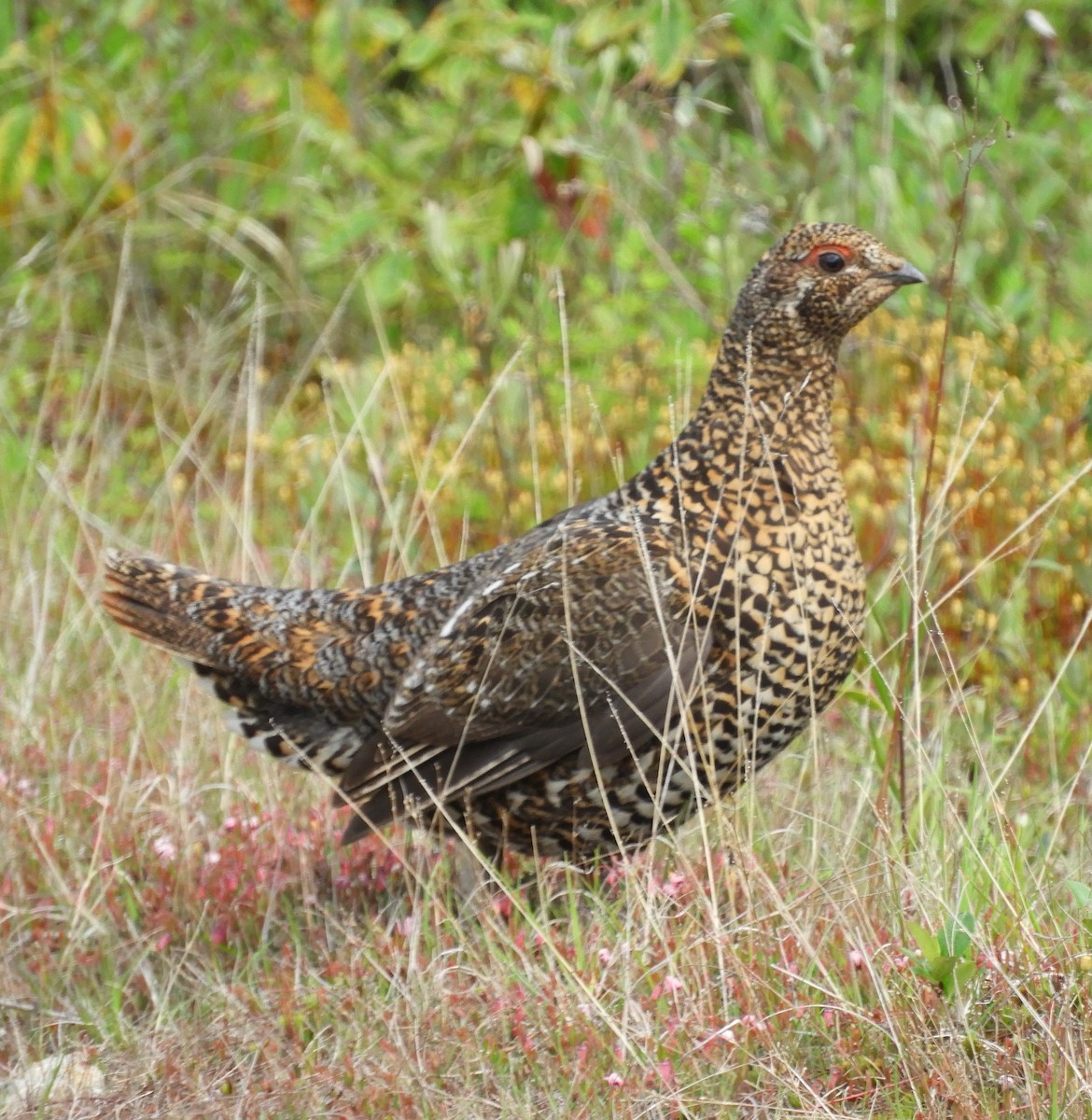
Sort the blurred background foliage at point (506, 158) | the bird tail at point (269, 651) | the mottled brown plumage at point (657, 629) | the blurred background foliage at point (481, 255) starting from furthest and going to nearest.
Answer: the blurred background foliage at point (506, 158) → the blurred background foliage at point (481, 255) → the bird tail at point (269, 651) → the mottled brown plumage at point (657, 629)

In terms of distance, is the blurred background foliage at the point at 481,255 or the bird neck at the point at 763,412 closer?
the bird neck at the point at 763,412

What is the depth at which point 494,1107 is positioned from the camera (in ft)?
9.55

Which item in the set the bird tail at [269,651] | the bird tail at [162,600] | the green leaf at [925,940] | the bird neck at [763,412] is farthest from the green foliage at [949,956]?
the bird tail at [162,600]

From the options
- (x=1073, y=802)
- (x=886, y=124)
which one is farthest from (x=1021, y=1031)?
(x=886, y=124)

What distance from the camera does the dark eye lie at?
3.78 metres

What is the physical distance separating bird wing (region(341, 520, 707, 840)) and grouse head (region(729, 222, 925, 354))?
551 mm

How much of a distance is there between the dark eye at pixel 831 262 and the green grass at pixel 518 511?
0.39 meters

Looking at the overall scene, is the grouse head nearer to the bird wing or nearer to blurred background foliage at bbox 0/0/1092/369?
the bird wing

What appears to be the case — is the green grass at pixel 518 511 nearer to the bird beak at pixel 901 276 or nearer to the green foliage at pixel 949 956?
the green foliage at pixel 949 956

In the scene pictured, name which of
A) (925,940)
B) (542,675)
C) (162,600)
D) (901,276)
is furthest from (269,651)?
(925,940)

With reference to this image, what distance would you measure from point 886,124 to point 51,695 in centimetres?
335

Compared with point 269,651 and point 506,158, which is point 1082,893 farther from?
point 506,158

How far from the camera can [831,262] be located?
12.4 ft

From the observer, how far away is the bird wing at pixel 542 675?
360cm
